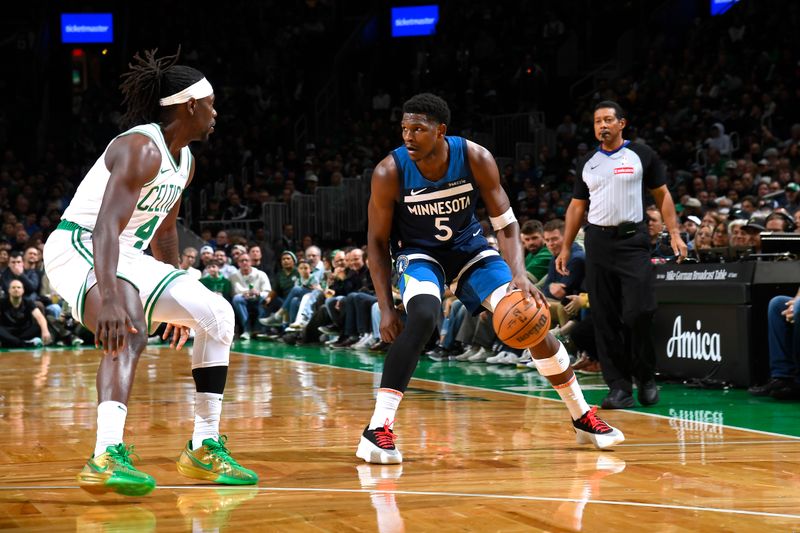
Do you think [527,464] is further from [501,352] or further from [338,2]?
[338,2]

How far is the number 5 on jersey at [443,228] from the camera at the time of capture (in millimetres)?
5262

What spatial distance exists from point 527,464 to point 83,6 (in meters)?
25.2

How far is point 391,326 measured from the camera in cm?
514

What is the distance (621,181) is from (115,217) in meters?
3.86

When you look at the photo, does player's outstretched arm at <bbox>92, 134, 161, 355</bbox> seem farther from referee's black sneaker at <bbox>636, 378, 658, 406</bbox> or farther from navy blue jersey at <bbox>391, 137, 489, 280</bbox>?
referee's black sneaker at <bbox>636, 378, 658, 406</bbox>

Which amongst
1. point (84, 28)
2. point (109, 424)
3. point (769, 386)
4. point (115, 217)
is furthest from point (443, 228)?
point (84, 28)

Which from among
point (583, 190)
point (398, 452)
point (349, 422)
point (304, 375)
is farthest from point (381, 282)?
point (304, 375)

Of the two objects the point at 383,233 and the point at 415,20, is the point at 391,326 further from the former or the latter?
the point at 415,20

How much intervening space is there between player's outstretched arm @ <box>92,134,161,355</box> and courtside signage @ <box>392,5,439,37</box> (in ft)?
72.6

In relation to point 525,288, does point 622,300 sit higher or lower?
lower

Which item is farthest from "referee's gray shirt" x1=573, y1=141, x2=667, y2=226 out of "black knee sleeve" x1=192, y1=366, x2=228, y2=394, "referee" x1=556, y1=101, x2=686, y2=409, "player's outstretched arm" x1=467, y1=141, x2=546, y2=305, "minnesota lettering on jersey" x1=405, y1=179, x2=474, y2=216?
"black knee sleeve" x1=192, y1=366, x2=228, y2=394

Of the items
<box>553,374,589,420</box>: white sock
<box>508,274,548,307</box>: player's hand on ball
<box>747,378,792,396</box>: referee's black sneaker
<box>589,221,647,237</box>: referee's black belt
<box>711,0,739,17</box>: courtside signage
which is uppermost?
<box>711,0,739,17</box>: courtside signage

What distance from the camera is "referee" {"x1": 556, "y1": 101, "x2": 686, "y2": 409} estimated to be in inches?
275

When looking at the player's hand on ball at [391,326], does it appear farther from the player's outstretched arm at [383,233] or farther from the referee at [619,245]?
the referee at [619,245]
